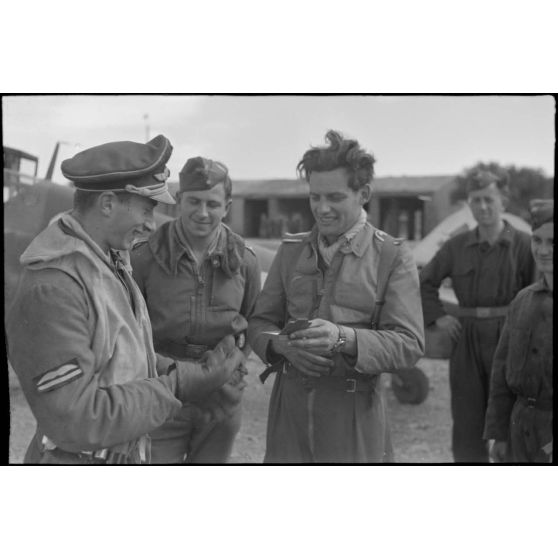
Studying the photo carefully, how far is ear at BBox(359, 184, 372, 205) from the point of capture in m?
3.92

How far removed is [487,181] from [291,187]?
1.07 m

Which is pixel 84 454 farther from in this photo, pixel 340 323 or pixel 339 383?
pixel 340 323

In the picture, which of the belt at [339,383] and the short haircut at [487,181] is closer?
the belt at [339,383]

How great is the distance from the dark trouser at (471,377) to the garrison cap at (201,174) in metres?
1.56

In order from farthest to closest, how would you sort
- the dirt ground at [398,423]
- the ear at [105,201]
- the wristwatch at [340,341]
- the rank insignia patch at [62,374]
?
the dirt ground at [398,423] → the wristwatch at [340,341] → the ear at [105,201] → the rank insignia patch at [62,374]

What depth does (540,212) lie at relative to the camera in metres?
4.05

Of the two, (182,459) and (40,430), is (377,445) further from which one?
(40,430)

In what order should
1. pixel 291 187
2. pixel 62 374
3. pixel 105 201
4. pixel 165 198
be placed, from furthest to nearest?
pixel 291 187 < pixel 165 198 < pixel 105 201 < pixel 62 374

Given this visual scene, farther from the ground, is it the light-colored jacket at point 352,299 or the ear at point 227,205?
the ear at point 227,205

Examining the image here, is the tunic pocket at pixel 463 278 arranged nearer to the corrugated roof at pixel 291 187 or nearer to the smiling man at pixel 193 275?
the corrugated roof at pixel 291 187

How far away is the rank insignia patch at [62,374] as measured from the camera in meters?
3.49

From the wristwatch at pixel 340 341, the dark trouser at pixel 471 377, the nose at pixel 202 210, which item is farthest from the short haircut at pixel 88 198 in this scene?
the dark trouser at pixel 471 377

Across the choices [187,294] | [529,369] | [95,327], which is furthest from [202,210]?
[529,369]
